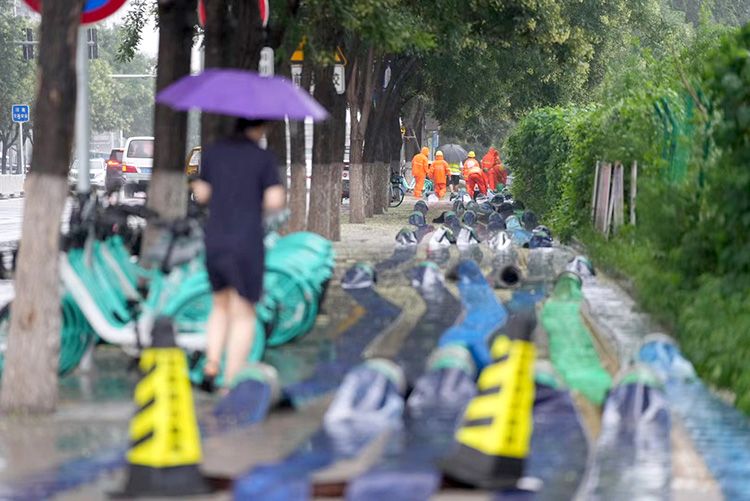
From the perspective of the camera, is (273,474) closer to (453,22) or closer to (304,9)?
(304,9)

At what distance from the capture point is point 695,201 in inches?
575

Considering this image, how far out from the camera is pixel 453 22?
3153 centimetres

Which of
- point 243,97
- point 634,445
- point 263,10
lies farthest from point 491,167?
point 634,445

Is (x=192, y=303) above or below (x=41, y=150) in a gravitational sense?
below

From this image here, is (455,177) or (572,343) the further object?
(455,177)

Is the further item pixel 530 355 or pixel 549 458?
pixel 549 458

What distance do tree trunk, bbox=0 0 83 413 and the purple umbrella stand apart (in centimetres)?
66

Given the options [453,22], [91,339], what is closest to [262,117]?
[91,339]

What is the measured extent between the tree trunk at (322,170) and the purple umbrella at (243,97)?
16.9m

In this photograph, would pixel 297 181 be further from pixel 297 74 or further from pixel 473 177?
pixel 473 177

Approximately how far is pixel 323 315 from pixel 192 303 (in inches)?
188

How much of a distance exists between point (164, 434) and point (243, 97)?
3.07 meters

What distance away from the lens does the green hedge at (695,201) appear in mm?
11961

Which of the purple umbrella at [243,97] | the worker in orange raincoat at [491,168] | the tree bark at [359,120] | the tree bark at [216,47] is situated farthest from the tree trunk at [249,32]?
the worker in orange raincoat at [491,168]
